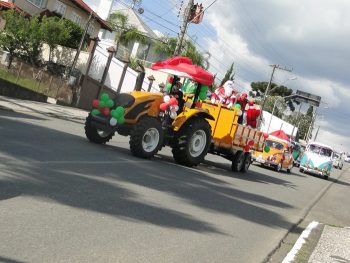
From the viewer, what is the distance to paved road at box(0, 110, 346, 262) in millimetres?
5883

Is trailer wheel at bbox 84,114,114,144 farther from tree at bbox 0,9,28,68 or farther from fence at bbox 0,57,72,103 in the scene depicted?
tree at bbox 0,9,28,68

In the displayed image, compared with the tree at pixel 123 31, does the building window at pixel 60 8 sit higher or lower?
lower

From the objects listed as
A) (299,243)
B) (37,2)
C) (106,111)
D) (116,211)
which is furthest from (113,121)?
(37,2)

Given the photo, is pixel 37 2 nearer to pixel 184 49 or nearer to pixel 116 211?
pixel 184 49

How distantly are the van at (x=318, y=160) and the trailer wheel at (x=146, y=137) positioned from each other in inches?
859

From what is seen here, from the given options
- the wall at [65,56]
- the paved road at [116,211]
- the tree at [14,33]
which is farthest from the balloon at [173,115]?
the tree at [14,33]

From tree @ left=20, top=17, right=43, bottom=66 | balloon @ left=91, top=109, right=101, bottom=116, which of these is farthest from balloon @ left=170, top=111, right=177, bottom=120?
tree @ left=20, top=17, right=43, bottom=66

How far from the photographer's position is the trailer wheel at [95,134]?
14328 millimetres

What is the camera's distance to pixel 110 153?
13.2 m

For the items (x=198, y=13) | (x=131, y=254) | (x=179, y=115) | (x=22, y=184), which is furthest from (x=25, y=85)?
(x=131, y=254)

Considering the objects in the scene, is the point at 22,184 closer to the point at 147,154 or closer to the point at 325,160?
the point at 147,154

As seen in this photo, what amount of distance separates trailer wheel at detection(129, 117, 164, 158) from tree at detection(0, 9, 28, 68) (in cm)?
2420

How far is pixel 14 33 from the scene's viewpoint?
35.8 meters

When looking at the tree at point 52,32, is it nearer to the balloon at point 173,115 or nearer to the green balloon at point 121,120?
the balloon at point 173,115
